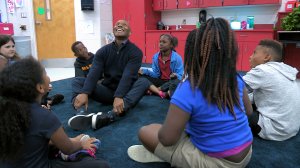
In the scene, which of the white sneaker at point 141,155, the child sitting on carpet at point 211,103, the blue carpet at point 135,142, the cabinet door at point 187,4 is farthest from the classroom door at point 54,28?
the child sitting on carpet at point 211,103

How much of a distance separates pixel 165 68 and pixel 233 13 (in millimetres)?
2736

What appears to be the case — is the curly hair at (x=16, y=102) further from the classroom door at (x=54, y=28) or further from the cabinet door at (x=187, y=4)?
the classroom door at (x=54, y=28)

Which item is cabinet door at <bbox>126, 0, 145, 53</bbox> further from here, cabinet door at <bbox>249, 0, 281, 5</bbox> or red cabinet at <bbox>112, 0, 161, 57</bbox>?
cabinet door at <bbox>249, 0, 281, 5</bbox>

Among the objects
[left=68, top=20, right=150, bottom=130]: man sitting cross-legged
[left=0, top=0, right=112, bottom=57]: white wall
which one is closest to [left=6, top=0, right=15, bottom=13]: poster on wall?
[left=0, top=0, right=112, bottom=57]: white wall

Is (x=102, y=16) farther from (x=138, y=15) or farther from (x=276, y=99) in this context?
(x=276, y=99)

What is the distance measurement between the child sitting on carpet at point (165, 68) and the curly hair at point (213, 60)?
62.6 inches

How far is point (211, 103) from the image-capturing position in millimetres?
948

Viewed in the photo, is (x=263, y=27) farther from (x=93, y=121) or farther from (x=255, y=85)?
(x=93, y=121)

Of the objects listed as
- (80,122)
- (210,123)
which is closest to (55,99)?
(80,122)

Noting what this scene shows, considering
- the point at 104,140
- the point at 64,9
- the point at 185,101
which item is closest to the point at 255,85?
the point at 185,101

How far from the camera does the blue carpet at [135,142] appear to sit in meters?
1.36

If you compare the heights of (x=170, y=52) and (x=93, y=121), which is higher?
(x=170, y=52)

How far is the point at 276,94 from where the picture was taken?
1.55 m

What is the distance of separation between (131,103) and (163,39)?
1.01 meters
